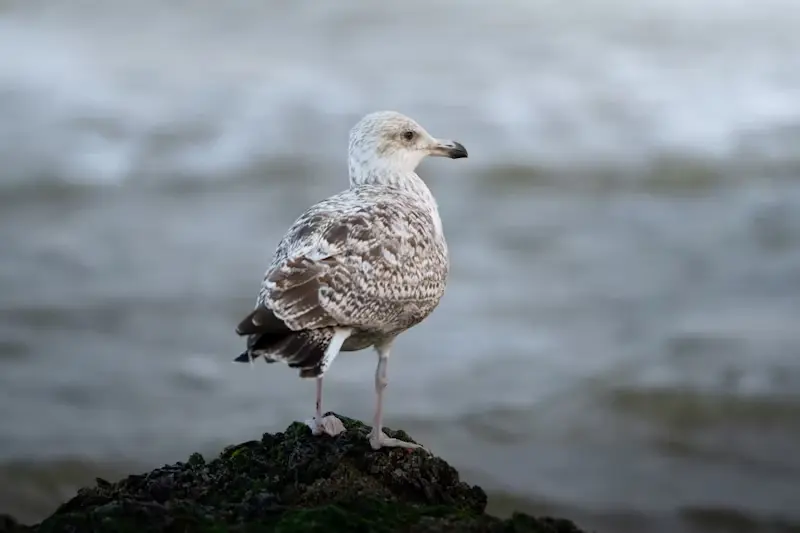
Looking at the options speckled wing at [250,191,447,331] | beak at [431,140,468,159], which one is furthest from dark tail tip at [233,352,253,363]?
beak at [431,140,468,159]

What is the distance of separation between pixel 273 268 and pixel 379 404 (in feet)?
3.32

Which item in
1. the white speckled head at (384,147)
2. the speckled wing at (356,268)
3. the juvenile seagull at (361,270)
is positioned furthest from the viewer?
the white speckled head at (384,147)

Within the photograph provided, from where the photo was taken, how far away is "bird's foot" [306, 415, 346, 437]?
678 centimetres

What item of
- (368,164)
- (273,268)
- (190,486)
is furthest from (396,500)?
(368,164)

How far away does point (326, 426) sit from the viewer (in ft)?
22.4

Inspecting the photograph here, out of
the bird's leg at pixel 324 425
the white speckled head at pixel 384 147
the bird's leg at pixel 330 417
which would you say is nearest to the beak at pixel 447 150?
the white speckled head at pixel 384 147

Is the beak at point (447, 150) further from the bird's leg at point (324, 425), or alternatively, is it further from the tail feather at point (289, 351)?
the tail feather at point (289, 351)

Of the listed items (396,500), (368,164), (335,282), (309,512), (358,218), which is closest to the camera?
(309,512)

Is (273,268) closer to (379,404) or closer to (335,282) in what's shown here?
(335,282)

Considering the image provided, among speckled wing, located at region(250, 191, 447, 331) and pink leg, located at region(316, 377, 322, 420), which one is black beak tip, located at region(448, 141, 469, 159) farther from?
pink leg, located at region(316, 377, 322, 420)

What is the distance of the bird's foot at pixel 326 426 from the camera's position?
22.2 feet

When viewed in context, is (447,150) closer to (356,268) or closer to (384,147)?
(384,147)

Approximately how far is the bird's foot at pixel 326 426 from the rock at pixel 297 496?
2.2 inches

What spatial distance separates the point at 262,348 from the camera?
234 inches
